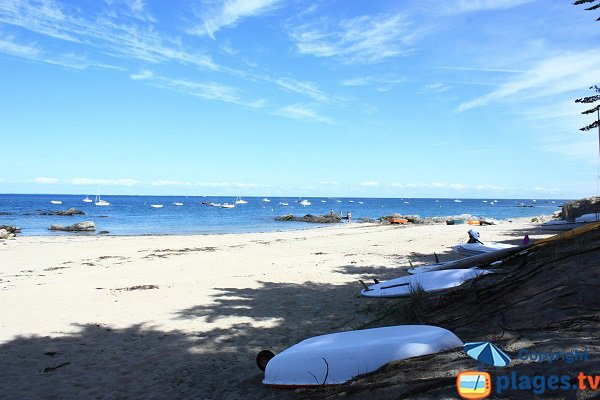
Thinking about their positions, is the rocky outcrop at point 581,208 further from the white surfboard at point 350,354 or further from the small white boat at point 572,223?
the white surfboard at point 350,354

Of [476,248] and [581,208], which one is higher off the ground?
[581,208]

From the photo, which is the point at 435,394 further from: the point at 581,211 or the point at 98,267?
the point at 581,211

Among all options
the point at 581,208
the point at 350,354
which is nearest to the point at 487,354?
the point at 350,354

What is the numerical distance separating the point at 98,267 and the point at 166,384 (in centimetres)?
1152

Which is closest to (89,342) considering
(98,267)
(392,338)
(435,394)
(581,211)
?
(392,338)

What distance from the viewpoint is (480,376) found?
111 inches

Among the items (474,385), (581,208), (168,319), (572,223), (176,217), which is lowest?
(176,217)

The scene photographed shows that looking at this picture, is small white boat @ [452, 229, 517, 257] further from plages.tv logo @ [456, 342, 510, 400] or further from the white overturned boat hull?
plages.tv logo @ [456, 342, 510, 400]

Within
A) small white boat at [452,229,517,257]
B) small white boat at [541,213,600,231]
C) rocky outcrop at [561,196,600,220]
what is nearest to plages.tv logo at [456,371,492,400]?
small white boat at [452,229,517,257]

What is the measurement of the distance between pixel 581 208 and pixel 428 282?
67.9ft

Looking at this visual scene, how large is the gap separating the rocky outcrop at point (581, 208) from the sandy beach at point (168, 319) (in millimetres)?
11107

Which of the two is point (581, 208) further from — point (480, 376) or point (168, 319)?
point (480, 376)

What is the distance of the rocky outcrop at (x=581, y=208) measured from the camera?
823 inches

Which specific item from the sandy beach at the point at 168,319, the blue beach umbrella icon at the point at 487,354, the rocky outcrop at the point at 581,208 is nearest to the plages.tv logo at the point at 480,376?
the blue beach umbrella icon at the point at 487,354
